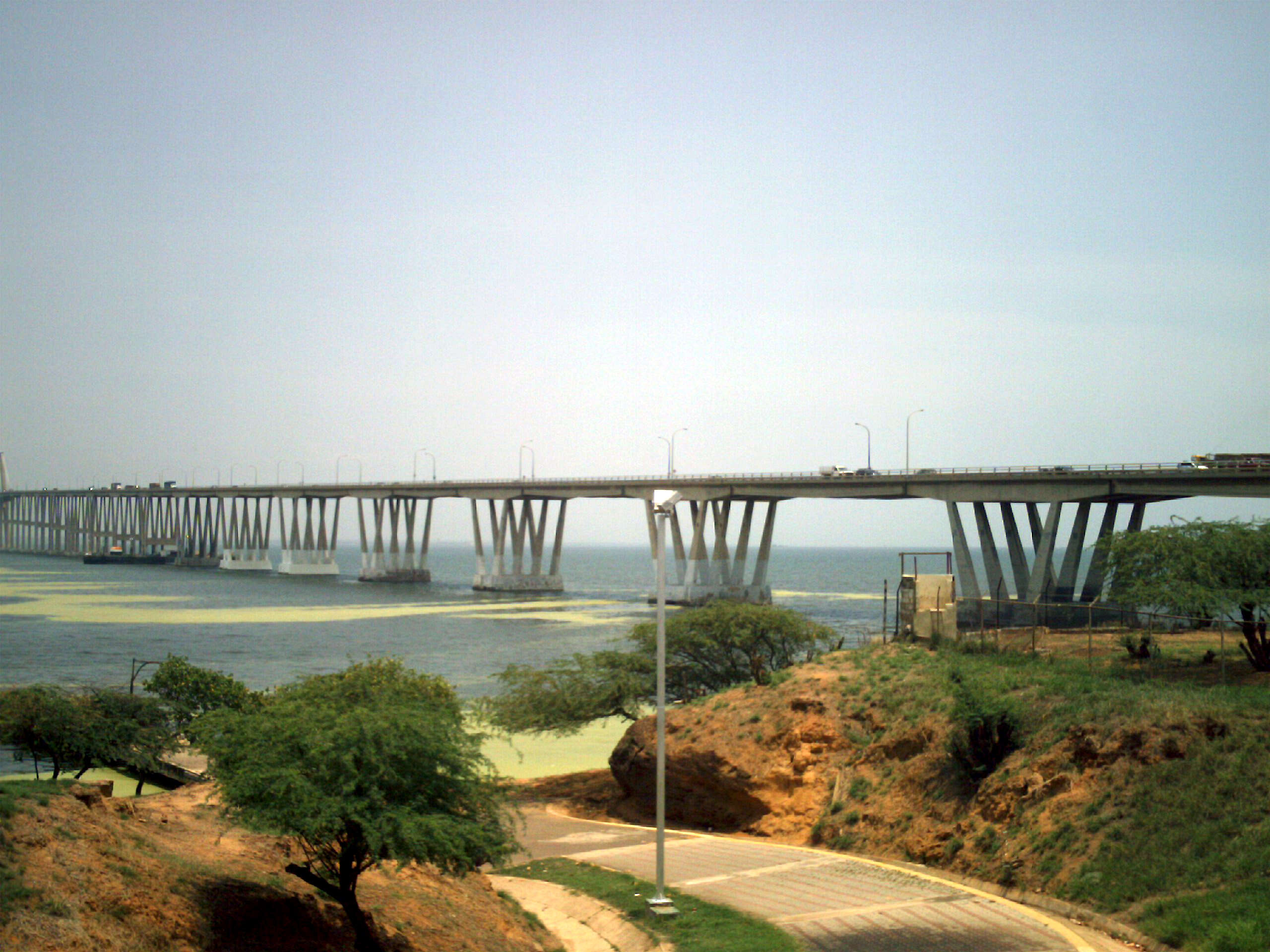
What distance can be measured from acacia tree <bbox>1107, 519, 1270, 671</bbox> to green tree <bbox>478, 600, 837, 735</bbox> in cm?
1261

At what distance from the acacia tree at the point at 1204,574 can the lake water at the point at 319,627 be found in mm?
11799

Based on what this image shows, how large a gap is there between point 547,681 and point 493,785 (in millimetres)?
24774

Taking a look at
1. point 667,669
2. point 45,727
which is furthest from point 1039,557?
point 45,727

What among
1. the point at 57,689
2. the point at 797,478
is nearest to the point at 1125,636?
the point at 57,689

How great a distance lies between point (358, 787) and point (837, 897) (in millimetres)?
10471

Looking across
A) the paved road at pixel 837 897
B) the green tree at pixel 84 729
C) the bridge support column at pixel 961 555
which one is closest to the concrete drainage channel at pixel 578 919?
the paved road at pixel 837 897

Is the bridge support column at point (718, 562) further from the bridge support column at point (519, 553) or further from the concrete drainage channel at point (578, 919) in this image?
the concrete drainage channel at point (578, 919)

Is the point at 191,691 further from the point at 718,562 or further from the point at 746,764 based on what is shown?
the point at 718,562

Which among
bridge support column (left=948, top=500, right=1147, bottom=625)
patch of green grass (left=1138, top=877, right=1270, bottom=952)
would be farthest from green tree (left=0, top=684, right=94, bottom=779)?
bridge support column (left=948, top=500, right=1147, bottom=625)

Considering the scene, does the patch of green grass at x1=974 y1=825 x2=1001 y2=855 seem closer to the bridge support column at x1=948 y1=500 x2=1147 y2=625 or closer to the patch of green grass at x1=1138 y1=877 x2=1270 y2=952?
the patch of green grass at x1=1138 y1=877 x2=1270 y2=952

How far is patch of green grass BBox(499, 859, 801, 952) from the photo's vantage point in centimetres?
1925

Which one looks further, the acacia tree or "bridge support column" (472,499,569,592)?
"bridge support column" (472,499,569,592)

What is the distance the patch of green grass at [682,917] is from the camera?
19250 mm

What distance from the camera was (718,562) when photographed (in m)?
125
